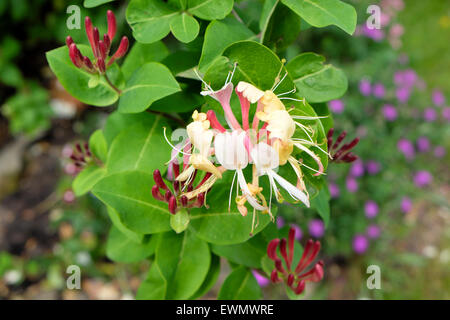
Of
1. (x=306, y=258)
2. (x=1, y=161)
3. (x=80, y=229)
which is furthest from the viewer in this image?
(x=1, y=161)

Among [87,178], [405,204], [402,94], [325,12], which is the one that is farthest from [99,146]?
[402,94]

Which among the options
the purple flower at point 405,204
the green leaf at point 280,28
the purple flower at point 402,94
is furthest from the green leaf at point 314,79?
the purple flower at point 402,94

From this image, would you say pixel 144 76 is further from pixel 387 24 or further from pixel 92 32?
pixel 387 24

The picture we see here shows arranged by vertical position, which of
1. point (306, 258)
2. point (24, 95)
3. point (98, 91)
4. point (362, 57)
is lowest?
point (24, 95)

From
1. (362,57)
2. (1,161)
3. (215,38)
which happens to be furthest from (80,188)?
(362,57)

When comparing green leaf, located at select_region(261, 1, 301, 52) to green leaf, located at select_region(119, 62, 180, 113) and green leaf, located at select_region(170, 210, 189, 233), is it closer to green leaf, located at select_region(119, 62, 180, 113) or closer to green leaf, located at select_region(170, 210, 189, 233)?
green leaf, located at select_region(119, 62, 180, 113)

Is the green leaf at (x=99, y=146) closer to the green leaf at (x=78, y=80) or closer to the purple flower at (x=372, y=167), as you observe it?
the green leaf at (x=78, y=80)

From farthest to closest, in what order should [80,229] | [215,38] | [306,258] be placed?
[80,229] < [306,258] < [215,38]

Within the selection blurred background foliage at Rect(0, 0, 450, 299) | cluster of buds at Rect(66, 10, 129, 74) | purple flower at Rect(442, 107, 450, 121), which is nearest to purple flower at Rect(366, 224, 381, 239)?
blurred background foliage at Rect(0, 0, 450, 299)
